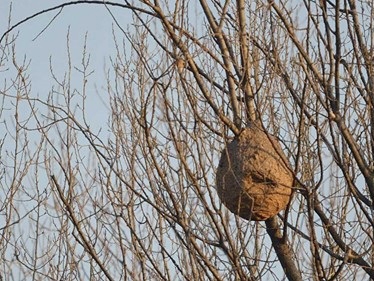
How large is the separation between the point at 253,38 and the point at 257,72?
22 centimetres

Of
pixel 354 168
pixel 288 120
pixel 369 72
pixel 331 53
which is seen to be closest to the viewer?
pixel 331 53

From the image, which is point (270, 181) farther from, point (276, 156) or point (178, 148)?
point (178, 148)

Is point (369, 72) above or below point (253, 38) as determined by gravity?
below

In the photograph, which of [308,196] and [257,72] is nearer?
[308,196]

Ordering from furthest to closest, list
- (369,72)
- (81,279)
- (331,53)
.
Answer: (81,279) < (369,72) < (331,53)

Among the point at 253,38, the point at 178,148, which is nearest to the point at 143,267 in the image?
the point at 178,148

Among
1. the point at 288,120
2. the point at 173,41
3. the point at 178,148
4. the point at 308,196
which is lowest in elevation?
the point at 308,196

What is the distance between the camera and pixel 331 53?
2.73 metres

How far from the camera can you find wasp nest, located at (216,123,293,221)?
100 inches

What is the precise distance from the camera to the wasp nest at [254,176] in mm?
2543

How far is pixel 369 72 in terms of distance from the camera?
9.89ft

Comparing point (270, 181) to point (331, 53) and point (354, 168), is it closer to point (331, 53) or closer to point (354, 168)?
point (331, 53)

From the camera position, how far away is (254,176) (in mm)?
2549

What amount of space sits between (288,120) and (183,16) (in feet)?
3.37
